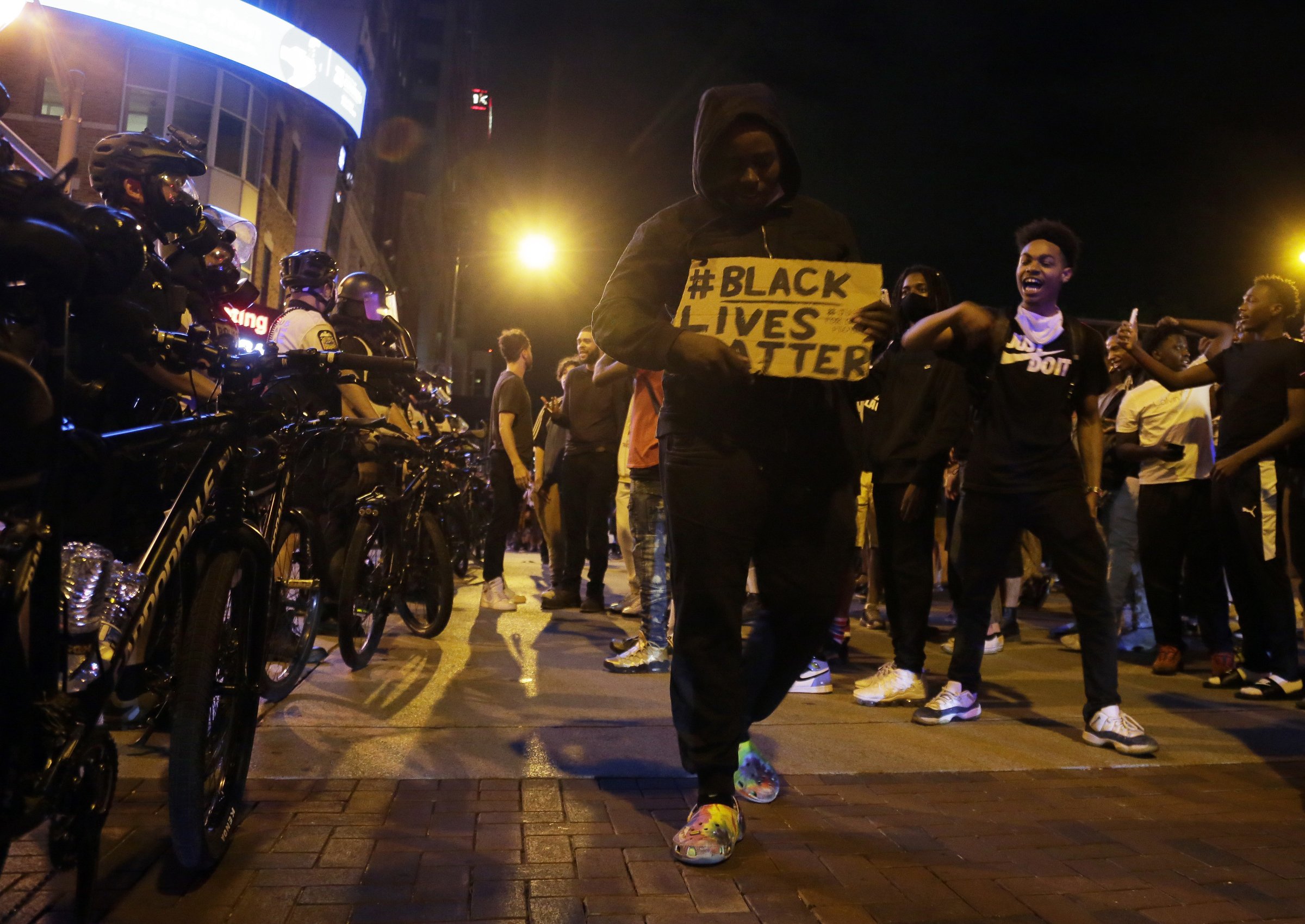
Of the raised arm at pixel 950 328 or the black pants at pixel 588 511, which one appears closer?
the raised arm at pixel 950 328

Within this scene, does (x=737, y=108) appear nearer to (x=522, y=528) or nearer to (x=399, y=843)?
(x=399, y=843)

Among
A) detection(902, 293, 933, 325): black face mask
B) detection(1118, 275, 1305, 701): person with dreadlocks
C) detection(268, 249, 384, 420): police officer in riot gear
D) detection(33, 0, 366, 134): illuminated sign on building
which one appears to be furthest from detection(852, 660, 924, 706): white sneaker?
detection(33, 0, 366, 134): illuminated sign on building

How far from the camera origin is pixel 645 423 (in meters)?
5.79

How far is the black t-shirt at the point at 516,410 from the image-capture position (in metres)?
8.37

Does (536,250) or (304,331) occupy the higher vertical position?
(536,250)

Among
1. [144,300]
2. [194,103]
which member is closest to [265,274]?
[194,103]

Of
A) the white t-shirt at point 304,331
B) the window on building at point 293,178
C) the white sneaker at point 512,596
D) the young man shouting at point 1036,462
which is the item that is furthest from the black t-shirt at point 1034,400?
the window on building at point 293,178

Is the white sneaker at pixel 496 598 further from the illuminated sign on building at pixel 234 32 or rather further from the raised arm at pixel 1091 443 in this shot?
the illuminated sign on building at pixel 234 32

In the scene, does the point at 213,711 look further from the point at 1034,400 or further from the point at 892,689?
the point at 1034,400

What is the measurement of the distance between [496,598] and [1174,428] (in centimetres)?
512

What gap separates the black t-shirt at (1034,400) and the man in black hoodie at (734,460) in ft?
5.51

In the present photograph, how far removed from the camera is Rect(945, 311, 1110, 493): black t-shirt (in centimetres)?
436

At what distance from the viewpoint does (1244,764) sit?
3.98 meters

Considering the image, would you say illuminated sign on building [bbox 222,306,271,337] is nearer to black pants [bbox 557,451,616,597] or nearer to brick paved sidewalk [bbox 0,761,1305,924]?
black pants [bbox 557,451,616,597]
